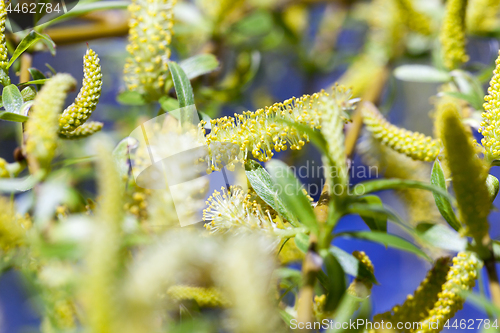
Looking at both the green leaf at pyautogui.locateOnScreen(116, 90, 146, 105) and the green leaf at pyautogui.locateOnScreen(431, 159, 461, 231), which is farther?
the green leaf at pyautogui.locateOnScreen(116, 90, 146, 105)

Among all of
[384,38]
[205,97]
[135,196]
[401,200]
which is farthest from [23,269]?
[384,38]

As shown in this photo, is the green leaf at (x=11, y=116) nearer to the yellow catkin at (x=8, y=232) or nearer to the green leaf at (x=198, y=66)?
the yellow catkin at (x=8, y=232)

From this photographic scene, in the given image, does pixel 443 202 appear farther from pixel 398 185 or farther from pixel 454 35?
pixel 454 35

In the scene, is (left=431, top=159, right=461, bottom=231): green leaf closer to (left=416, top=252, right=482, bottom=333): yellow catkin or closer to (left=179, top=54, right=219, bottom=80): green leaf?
(left=416, top=252, right=482, bottom=333): yellow catkin

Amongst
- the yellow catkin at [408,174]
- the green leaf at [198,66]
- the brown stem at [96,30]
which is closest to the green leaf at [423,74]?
the yellow catkin at [408,174]

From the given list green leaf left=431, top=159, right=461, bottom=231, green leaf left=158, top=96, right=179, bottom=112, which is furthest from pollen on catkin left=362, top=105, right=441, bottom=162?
green leaf left=158, top=96, right=179, bottom=112
